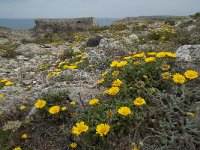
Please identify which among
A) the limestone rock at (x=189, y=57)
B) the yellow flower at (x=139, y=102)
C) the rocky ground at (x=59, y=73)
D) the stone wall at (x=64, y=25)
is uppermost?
the limestone rock at (x=189, y=57)

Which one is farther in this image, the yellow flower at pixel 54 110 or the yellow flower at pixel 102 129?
the yellow flower at pixel 54 110

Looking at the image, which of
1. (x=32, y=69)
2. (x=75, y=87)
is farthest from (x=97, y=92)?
(x=32, y=69)

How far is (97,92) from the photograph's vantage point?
4.87 m

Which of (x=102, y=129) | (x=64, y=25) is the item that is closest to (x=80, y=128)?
(x=102, y=129)

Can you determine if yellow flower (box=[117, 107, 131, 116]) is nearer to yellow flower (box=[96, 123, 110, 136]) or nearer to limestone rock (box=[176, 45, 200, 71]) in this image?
yellow flower (box=[96, 123, 110, 136])

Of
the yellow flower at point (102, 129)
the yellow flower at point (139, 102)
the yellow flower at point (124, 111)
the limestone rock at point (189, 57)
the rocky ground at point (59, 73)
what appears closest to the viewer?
the yellow flower at point (102, 129)

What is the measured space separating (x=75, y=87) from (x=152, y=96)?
5.41 ft

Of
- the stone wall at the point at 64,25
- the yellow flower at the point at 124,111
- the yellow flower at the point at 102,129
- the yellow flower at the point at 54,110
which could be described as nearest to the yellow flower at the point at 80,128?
the yellow flower at the point at 102,129

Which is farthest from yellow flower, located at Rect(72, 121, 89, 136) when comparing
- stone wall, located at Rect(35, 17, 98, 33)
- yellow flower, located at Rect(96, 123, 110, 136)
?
stone wall, located at Rect(35, 17, 98, 33)

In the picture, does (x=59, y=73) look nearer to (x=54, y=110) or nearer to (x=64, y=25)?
(x=54, y=110)

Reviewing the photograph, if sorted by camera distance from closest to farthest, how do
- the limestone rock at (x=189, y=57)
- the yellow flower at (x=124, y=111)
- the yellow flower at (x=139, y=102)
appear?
the yellow flower at (x=124, y=111)
the yellow flower at (x=139, y=102)
the limestone rock at (x=189, y=57)

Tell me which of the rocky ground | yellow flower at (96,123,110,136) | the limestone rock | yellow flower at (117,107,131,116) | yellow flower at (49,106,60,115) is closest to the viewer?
yellow flower at (96,123,110,136)

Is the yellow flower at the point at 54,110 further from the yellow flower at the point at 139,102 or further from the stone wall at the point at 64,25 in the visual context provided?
the stone wall at the point at 64,25

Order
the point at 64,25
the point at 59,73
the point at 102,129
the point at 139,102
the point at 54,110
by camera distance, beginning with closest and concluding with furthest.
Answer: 1. the point at 102,129
2. the point at 139,102
3. the point at 54,110
4. the point at 59,73
5. the point at 64,25
